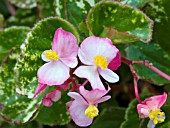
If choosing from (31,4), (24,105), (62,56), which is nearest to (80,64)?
(62,56)

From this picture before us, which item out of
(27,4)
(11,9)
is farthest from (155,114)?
(11,9)

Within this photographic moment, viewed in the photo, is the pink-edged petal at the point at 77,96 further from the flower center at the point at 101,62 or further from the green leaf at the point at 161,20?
the green leaf at the point at 161,20

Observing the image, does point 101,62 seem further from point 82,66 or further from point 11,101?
point 11,101

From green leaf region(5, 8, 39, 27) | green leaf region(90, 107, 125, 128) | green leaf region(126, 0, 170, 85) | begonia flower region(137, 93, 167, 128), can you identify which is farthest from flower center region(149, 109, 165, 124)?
green leaf region(5, 8, 39, 27)

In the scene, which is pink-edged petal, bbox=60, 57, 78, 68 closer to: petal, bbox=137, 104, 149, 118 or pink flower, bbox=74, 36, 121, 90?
pink flower, bbox=74, 36, 121, 90

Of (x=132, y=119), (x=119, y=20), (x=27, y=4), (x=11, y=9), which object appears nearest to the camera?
(x=119, y=20)

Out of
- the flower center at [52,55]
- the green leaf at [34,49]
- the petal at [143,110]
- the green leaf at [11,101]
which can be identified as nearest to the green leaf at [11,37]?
the green leaf at [11,101]

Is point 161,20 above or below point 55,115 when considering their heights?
above
